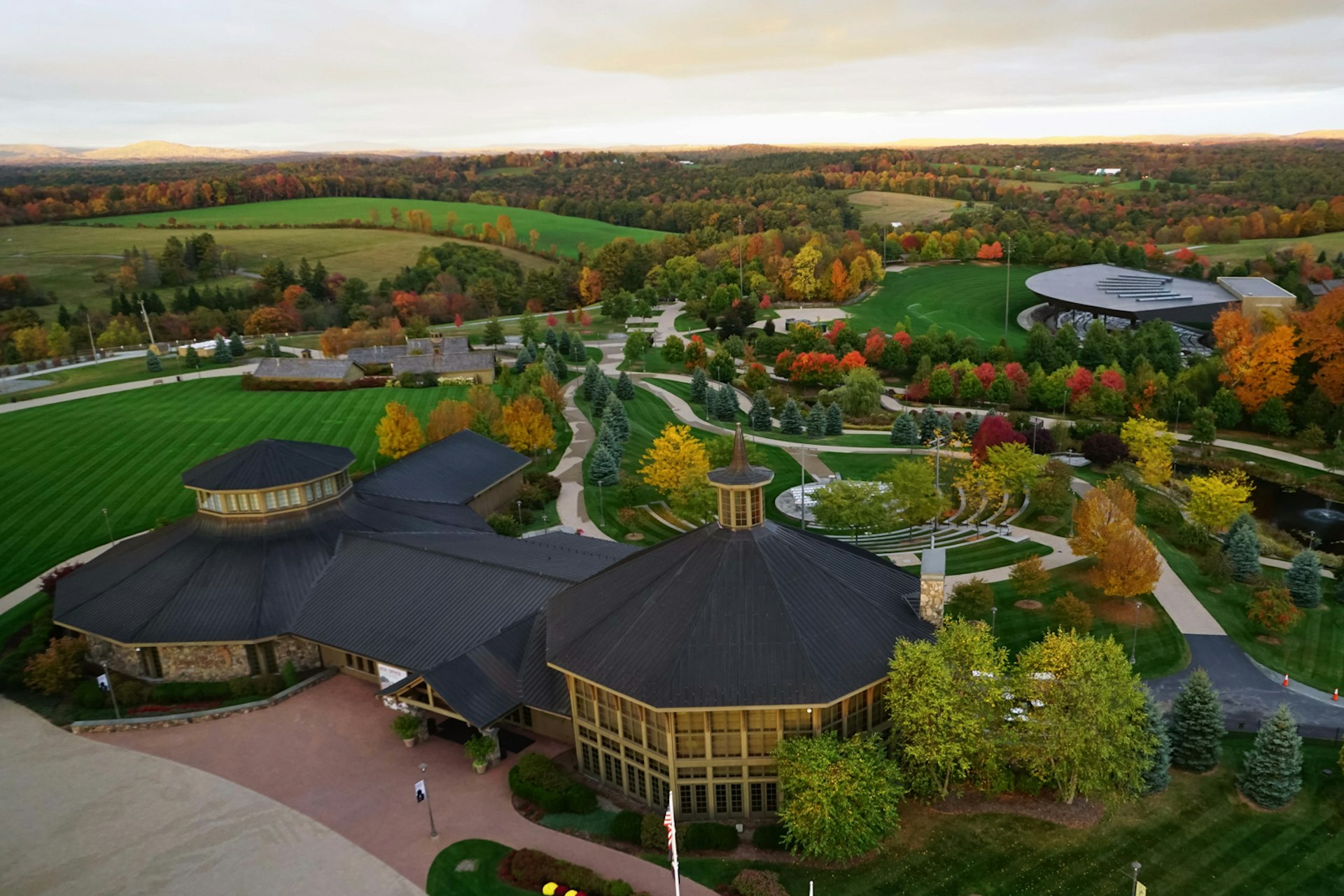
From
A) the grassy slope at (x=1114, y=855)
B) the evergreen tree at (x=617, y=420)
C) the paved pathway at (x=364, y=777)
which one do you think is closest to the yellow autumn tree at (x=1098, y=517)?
the grassy slope at (x=1114, y=855)

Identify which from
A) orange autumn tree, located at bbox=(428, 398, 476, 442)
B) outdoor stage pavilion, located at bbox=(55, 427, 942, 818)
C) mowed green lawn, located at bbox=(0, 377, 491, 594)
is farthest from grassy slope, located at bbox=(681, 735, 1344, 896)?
mowed green lawn, located at bbox=(0, 377, 491, 594)

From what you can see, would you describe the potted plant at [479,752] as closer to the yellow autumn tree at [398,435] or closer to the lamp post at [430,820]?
the lamp post at [430,820]

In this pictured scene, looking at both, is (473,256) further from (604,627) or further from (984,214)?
(604,627)

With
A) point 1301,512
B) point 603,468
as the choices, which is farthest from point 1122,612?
point 603,468

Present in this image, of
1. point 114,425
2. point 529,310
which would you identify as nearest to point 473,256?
point 529,310

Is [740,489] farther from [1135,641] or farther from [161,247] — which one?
[161,247]
